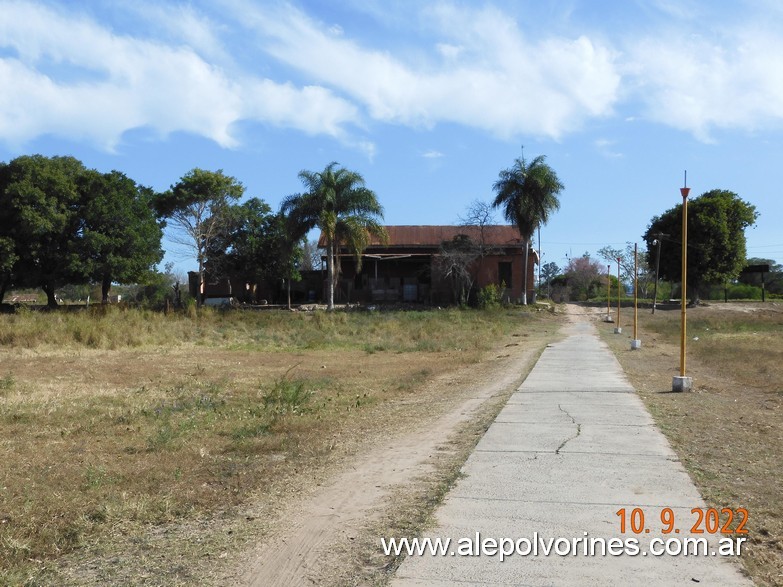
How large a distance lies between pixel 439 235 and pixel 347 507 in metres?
52.2

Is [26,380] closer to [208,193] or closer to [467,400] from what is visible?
[467,400]

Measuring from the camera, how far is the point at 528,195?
5022 cm

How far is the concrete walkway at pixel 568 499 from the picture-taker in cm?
456

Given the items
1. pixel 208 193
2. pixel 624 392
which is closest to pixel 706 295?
pixel 208 193

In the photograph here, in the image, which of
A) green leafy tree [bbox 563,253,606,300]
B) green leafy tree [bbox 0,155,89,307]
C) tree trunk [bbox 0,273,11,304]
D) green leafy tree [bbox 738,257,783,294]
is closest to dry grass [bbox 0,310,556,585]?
green leafy tree [bbox 0,155,89,307]

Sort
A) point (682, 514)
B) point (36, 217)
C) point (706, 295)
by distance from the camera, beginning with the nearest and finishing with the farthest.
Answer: point (682, 514) < point (36, 217) < point (706, 295)

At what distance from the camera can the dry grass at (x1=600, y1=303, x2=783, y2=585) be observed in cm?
560

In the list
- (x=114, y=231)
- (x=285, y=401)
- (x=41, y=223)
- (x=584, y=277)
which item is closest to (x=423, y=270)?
(x=114, y=231)

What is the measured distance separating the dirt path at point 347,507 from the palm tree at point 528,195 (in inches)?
1539

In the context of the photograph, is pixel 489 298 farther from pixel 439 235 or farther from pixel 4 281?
pixel 4 281

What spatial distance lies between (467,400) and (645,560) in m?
8.50

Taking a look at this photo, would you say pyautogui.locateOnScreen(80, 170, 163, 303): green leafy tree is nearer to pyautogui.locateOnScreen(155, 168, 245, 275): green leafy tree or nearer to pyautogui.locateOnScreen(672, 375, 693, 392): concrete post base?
pyautogui.locateOnScreen(155, 168, 245, 275): green leafy tree

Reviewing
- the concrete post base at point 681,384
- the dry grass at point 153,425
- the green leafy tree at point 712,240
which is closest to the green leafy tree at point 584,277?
the green leafy tree at point 712,240

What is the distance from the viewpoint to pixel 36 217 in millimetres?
39938
